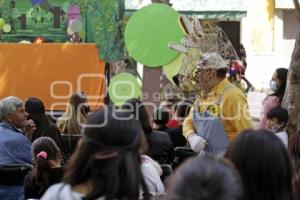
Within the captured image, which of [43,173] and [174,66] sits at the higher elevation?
[174,66]

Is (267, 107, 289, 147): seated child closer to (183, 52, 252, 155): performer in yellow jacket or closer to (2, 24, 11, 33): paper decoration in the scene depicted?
(183, 52, 252, 155): performer in yellow jacket

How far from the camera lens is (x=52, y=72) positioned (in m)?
9.69

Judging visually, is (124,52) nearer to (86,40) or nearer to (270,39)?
(86,40)

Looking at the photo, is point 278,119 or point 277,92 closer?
point 278,119

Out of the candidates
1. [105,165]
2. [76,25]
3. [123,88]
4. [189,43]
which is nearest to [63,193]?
[105,165]

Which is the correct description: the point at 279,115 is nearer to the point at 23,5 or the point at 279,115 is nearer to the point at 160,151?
the point at 160,151

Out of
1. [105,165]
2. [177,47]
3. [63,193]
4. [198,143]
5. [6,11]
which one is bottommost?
[198,143]

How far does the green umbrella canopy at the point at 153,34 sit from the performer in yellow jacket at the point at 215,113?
2.08 m

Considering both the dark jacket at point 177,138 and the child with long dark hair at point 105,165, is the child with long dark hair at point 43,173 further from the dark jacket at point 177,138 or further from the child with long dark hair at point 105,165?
the child with long dark hair at point 105,165

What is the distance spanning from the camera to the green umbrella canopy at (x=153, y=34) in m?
7.74

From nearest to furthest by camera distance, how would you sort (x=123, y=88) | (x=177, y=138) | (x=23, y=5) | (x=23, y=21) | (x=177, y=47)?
(x=177, y=138), (x=177, y=47), (x=123, y=88), (x=23, y=5), (x=23, y=21)

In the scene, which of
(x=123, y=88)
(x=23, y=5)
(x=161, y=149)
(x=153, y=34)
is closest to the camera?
(x=161, y=149)

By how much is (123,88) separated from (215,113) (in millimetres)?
3226

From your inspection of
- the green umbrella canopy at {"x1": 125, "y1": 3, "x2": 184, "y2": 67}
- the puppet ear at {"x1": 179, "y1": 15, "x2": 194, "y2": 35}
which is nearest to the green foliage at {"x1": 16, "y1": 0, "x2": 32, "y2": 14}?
the green umbrella canopy at {"x1": 125, "y1": 3, "x2": 184, "y2": 67}
